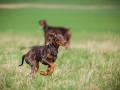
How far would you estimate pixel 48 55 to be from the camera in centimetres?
855

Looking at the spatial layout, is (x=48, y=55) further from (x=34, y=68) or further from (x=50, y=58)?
(x=34, y=68)

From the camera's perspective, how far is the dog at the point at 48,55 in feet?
27.8

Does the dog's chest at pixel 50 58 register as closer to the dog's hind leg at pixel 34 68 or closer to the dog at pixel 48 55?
the dog at pixel 48 55

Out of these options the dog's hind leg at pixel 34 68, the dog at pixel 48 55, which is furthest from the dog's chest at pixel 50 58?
the dog's hind leg at pixel 34 68

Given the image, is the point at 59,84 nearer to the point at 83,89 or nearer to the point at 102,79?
the point at 83,89

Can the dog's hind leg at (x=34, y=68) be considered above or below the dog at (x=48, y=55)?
below

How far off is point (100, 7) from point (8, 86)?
53.9m

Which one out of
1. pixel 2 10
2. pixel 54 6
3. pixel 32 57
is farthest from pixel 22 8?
pixel 32 57

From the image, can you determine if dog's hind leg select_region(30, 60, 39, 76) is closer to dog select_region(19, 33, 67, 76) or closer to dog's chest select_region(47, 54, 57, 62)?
dog select_region(19, 33, 67, 76)

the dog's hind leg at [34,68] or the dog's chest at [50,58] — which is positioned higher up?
the dog's chest at [50,58]

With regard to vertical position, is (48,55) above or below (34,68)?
above

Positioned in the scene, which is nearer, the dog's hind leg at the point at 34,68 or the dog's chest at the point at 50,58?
the dog's hind leg at the point at 34,68

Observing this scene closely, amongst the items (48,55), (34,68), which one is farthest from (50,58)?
(34,68)

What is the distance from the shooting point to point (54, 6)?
59.4 metres
